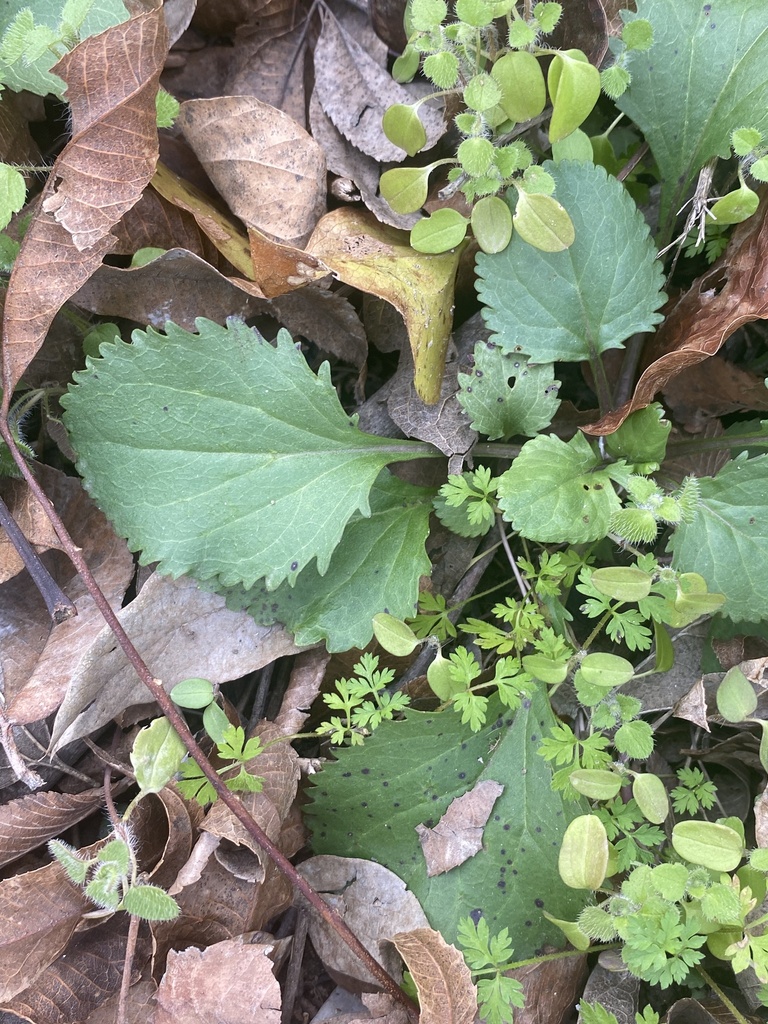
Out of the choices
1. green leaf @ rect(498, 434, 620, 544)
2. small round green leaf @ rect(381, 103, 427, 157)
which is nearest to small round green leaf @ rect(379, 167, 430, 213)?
small round green leaf @ rect(381, 103, 427, 157)

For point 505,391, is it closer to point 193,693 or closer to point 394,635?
point 394,635

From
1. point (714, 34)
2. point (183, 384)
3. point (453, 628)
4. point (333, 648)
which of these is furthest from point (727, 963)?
point (714, 34)

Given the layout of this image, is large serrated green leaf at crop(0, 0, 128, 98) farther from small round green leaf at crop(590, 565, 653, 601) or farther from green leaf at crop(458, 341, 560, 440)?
small round green leaf at crop(590, 565, 653, 601)

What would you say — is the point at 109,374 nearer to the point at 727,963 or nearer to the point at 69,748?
the point at 69,748

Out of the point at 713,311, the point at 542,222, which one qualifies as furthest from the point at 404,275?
the point at 713,311

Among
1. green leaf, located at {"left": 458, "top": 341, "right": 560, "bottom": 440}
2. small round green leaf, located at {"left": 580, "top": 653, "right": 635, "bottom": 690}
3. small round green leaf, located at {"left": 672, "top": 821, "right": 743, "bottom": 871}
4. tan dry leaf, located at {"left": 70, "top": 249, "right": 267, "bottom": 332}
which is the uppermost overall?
tan dry leaf, located at {"left": 70, "top": 249, "right": 267, "bottom": 332}

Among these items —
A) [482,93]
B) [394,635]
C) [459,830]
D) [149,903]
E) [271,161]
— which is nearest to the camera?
[149,903]
